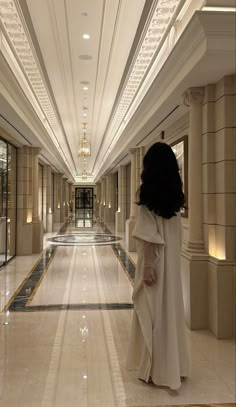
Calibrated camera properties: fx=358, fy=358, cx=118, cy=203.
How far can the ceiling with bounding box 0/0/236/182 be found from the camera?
417cm

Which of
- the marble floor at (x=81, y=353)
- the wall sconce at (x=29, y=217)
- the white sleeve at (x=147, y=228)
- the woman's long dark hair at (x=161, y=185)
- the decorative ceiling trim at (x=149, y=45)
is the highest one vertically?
the decorative ceiling trim at (x=149, y=45)

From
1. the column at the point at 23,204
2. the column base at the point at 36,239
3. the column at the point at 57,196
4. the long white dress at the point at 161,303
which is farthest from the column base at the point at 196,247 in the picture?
the column at the point at 57,196

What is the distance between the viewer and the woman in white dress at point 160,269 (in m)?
2.73

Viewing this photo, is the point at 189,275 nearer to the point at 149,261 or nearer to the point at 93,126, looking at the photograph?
the point at 149,261

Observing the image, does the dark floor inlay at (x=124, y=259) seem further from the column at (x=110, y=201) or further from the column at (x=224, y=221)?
the column at (x=110, y=201)

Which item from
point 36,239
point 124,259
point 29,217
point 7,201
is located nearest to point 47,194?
point 36,239

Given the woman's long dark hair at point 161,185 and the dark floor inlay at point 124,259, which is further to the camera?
the dark floor inlay at point 124,259

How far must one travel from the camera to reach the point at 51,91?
24.0ft

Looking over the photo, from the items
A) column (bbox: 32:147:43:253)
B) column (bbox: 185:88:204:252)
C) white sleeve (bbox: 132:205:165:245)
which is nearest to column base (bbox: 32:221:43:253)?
column (bbox: 32:147:43:253)

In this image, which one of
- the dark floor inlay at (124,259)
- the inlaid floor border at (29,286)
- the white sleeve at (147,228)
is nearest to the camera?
the white sleeve at (147,228)

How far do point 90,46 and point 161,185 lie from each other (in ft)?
11.0

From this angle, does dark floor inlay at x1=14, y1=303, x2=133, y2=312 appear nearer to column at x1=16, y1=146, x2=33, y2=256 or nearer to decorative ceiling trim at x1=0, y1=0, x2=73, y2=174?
decorative ceiling trim at x1=0, y1=0, x2=73, y2=174

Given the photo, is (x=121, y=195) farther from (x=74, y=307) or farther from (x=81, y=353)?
(x=81, y=353)

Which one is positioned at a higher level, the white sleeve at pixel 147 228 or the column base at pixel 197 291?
the white sleeve at pixel 147 228
